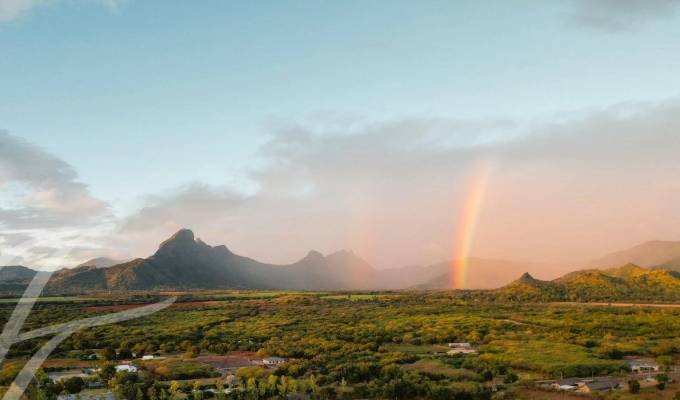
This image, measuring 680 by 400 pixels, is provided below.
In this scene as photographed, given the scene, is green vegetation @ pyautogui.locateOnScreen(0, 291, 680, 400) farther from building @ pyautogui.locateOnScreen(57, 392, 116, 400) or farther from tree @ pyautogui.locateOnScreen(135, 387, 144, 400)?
building @ pyautogui.locateOnScreen(57, 392, 116, 400)

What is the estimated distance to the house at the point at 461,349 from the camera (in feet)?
206

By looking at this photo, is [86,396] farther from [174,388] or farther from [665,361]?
[665,361]

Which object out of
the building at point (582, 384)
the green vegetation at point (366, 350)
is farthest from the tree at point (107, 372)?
the building at point (582, 384)

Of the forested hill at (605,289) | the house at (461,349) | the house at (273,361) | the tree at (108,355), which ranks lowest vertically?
the house at (461,349)

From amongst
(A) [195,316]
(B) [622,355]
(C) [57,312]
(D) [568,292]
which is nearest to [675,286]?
(D) [568,292]

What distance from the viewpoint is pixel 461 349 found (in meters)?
66.3

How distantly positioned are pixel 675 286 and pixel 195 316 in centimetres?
15242

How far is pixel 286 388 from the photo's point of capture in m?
43.7

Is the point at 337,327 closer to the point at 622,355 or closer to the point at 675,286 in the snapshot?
the point at 622,355

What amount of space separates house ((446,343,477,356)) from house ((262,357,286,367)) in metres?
19.5

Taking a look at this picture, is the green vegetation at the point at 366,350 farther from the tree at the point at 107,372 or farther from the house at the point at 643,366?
the house at the point at 643,366

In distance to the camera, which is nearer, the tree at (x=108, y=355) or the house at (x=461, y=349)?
the tree at (x=108, y=355)

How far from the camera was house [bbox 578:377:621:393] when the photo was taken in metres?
43.7

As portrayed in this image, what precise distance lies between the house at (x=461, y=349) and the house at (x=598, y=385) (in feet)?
57.1
